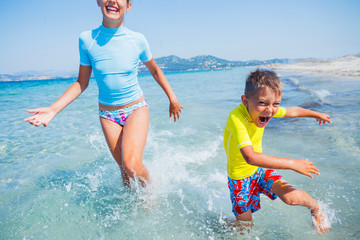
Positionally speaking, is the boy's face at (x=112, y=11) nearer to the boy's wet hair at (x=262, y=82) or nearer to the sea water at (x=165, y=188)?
the boy's wet hair at (x=262, y=82)

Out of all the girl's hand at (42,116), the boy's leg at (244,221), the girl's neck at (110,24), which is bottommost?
the boy's leg at (244,221)

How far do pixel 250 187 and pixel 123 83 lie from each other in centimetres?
190

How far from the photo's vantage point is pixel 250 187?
2410 mm

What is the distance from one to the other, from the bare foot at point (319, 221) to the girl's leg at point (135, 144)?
192 centimetres

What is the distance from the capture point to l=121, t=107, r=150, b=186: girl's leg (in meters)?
2.74

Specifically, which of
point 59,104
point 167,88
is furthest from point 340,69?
point 59,104

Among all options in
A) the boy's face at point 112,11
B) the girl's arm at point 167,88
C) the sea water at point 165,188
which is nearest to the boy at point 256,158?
the sea water at point 165,188

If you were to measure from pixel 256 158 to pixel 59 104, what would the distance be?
2140mm

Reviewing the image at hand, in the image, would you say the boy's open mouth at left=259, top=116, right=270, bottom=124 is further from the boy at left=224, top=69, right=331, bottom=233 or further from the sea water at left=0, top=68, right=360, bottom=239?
the sea water at left=0, top=68, right=360, bottom=239

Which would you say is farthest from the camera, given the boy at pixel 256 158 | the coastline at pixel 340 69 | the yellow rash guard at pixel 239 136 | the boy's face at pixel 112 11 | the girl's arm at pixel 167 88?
the coastline at pixel 340 69

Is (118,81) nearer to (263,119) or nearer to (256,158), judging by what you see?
(263,119)

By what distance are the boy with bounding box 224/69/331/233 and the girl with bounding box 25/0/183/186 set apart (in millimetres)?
1131

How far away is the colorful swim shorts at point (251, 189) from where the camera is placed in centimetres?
236

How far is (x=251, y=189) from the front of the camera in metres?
2.42
